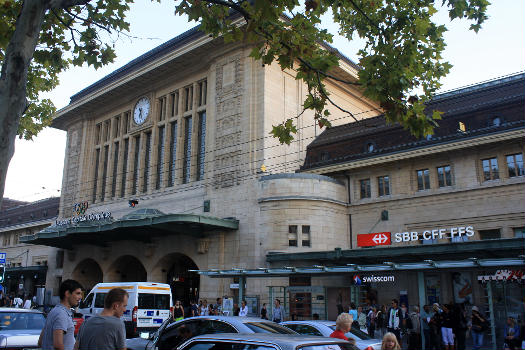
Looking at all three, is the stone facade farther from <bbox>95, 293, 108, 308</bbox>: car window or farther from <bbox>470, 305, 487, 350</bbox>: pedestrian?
<bbox>470, 305, 487, 350</bbox>: pedestrian

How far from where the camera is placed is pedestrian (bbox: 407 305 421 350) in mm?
15892

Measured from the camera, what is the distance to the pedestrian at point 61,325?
6031mm

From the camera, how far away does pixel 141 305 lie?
19.6 m

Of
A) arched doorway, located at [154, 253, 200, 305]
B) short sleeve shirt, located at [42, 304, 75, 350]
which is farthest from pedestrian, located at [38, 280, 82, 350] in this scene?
arched doorway, located at [154, 253, 200, 305]

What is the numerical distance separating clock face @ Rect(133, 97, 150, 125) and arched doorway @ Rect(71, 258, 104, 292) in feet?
40.6

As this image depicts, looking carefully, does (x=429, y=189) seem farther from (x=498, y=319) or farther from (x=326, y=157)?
(x=498, y=319)

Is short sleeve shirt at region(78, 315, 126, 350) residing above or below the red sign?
below

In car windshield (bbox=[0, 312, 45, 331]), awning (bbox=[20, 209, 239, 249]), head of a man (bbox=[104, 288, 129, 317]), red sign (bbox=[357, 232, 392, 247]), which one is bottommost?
car windshield (bbox=[0, 312, 45, 331])

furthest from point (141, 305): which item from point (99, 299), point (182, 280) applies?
point (182, 280)

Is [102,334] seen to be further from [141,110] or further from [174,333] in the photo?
[141,110]

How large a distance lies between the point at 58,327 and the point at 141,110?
3581 cm

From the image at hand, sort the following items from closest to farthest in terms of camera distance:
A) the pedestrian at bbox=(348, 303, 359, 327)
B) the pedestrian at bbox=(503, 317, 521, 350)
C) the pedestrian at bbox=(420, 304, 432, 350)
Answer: the pedestrian at bbox=(503, 317, 521, 350) → the pedestrian at bbox=(420, 304, 432, 350) → the pedestrian at bbox=(348, 303, 359, 327)

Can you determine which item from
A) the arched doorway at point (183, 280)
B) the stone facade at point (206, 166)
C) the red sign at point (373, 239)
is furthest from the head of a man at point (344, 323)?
the arched doorway at point (183, 280)

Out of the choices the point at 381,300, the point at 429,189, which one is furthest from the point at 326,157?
the point at 381,300
